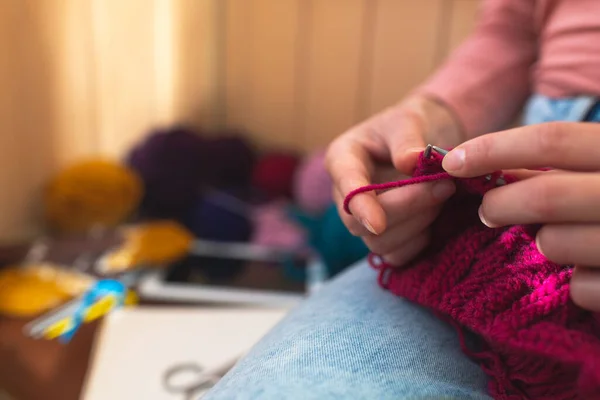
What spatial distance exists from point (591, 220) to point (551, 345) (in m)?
0.07

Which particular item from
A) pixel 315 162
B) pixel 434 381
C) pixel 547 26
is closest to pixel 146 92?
pixel 315 162

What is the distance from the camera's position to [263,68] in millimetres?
1254

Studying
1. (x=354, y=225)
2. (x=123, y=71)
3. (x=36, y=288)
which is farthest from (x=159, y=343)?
(x=123, y=71)

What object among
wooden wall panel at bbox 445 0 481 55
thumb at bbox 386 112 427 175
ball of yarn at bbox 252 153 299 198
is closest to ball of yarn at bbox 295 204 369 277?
ball of yarn at bbox 252 153 299 198

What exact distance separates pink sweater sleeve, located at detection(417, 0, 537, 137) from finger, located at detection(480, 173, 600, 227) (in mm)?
282

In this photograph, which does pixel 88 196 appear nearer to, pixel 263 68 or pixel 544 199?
pixel 263 68

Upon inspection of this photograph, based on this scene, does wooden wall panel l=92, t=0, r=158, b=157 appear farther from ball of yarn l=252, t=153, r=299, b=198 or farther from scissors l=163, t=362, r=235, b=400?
scissors l=163, t=362, r=235, b=400

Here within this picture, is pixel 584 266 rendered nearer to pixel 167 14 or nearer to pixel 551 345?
pixel 551 345

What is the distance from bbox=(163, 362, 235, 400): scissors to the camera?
58 cm

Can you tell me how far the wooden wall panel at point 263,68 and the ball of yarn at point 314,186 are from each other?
218mm

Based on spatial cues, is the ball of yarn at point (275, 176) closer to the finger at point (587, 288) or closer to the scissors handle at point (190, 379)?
the scissors handle at point (190, 379)

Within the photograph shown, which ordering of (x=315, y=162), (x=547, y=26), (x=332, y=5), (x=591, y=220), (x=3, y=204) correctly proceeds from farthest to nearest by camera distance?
(x=332, y=5)
(x=315, y=162)
(x=3, y=204)
(x=547, y=26)
(x=591, y=220)

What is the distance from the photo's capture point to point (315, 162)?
105 centimetres

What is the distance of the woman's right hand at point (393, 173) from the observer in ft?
1.31
